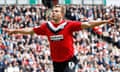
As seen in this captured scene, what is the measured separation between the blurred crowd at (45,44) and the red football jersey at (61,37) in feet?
39.3

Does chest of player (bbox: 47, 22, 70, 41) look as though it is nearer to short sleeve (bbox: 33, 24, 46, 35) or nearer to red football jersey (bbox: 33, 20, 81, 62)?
red football jersey (bbox: 33, 20, 81, 62)

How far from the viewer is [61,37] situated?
803 centimetres

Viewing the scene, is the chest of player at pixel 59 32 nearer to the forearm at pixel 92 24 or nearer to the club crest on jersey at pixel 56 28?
the club crest on jersey at pixel 56 28

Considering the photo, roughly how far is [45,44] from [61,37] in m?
16.0

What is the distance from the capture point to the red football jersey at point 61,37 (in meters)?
7.99

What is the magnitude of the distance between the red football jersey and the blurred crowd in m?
12.0

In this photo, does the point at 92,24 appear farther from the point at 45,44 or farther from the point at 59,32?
the point at 45,44

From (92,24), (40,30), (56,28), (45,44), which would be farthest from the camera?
(45,44)

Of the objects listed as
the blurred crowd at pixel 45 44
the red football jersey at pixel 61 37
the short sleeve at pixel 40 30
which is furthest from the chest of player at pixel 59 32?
the blurred crowd at pixel 45 44

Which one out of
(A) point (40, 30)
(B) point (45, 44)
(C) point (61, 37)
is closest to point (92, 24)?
(C) point (61, 37)

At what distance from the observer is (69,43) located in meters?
8.10

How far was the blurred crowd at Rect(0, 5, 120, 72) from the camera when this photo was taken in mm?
21359

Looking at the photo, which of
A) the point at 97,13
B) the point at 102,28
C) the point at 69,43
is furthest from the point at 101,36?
the point at 69,43

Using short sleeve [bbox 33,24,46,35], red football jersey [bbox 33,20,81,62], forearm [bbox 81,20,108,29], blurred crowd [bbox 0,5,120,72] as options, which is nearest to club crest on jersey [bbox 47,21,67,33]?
red football jersey [bbox 33,20,81,62]
